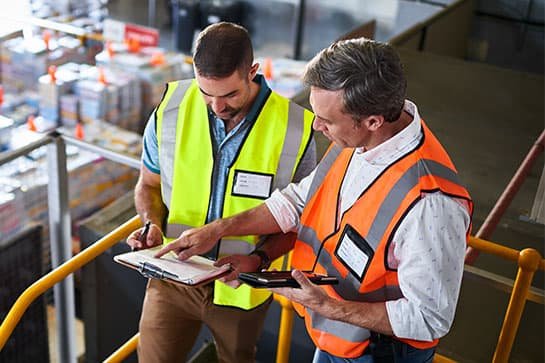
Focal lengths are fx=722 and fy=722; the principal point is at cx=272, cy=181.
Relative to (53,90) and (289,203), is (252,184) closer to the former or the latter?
(289,203)

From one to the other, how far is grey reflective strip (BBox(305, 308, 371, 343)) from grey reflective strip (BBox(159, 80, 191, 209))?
0.75 meters

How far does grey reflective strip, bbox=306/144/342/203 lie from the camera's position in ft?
7.63

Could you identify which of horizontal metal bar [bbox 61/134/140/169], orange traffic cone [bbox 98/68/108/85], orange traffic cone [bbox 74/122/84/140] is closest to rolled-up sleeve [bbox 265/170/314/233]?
horizontal metal bar [bbox 61/134/140/169]

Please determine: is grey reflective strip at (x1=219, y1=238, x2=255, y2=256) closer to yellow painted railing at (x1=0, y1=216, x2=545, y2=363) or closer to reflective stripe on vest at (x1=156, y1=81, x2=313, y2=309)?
reflective stripe on vest at (x1=156, y1=81, x2=313, y2=309)

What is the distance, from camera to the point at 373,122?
1.99 m

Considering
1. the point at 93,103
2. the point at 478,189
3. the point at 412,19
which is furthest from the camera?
the point at 412,19

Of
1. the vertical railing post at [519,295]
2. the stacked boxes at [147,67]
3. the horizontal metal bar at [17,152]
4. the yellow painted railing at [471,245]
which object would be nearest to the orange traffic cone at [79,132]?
the stacked boxes at [147,67]

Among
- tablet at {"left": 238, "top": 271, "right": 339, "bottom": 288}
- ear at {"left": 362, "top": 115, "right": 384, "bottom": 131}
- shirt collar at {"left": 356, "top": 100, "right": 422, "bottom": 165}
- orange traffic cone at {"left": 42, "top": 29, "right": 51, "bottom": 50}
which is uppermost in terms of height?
ear at {"left": 362, "top": 115, "right": 384, "bottom": 131}

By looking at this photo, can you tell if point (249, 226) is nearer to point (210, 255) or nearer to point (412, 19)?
point (210, 255)

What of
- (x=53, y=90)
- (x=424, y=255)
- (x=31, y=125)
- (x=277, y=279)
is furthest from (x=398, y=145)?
(x=53, y=90)

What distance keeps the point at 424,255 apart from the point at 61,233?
7.64ft

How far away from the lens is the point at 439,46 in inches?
316

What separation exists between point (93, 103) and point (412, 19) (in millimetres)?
4534

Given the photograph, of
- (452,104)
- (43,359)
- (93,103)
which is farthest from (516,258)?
(93,103)
